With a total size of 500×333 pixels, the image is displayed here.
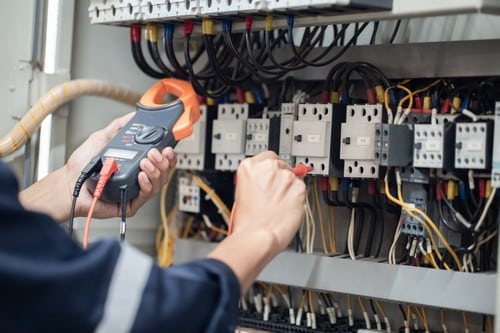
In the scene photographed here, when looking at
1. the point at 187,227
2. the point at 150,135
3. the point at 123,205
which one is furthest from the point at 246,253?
the point at 187,227

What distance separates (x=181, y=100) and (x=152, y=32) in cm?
24

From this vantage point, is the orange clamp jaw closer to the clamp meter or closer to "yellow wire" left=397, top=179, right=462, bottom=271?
the clamp meter

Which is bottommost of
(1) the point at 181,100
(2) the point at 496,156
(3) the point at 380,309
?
(3) the point at 380,309

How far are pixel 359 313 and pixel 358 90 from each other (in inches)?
22.3

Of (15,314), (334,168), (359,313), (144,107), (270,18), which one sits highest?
(270,18)

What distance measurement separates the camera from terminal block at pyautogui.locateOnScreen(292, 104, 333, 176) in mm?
1903

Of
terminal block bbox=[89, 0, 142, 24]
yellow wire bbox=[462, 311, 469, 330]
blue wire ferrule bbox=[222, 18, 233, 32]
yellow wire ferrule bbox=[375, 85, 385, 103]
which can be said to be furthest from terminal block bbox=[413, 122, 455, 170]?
terminal block bbox=[89, 0, 142, 24]

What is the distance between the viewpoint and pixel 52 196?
1855 millimetres

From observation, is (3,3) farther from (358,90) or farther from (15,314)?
(15,314)

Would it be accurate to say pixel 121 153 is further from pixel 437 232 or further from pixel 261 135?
pixel 437 232

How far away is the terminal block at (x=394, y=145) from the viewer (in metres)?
1.76

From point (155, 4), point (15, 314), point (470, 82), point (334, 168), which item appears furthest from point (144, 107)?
point (15, 314)

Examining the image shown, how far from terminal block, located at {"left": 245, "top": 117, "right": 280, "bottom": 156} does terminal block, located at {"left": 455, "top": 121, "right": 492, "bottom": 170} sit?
48 cm

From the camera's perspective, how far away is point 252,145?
207 cm
